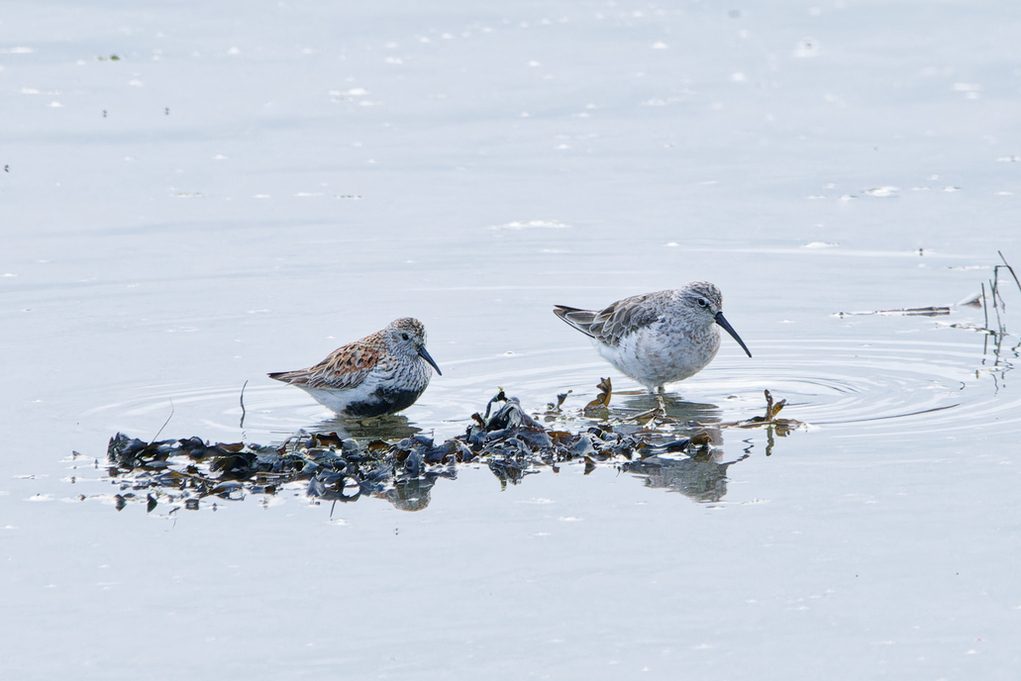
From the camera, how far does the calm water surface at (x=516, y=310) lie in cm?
590

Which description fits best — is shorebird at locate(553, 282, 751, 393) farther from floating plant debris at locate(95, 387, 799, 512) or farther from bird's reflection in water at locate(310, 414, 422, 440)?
bird's reflection in water at locate(310, 414, 422, 440)

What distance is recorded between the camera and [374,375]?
918 centimetres

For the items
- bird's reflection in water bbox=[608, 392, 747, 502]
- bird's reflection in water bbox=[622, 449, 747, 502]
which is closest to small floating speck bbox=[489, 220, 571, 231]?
bird's reflection in water bbox=[608, 392, 747, 502]

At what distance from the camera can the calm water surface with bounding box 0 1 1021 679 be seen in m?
5.90

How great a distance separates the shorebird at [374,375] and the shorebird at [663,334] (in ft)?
5.18

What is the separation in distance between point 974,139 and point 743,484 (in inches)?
377

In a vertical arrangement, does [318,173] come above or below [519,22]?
below

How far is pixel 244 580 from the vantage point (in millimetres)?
6332

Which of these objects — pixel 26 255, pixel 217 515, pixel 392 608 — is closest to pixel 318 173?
pixel 26 255

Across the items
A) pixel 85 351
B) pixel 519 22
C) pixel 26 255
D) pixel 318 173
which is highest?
pixel 519 22

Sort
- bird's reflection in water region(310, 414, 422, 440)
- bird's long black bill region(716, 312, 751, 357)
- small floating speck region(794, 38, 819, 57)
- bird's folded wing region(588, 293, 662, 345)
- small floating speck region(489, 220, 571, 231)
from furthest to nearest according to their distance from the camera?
1. small floating speck region(794, 38, 819, 57)
2. small floating speck region(489, 220, 571, 231)
3. bird's folded wing region(588, 293, 662, 345)
4. bird's long black bill region(716, 312, 751, 357)
5. bird's reflection in water region(310, 414, 422, 440)

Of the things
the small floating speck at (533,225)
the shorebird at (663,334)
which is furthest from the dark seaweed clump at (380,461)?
the small floating speck at (533,225)

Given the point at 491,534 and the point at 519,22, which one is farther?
the point at 519,22

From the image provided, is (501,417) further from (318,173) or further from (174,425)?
(318,173)
